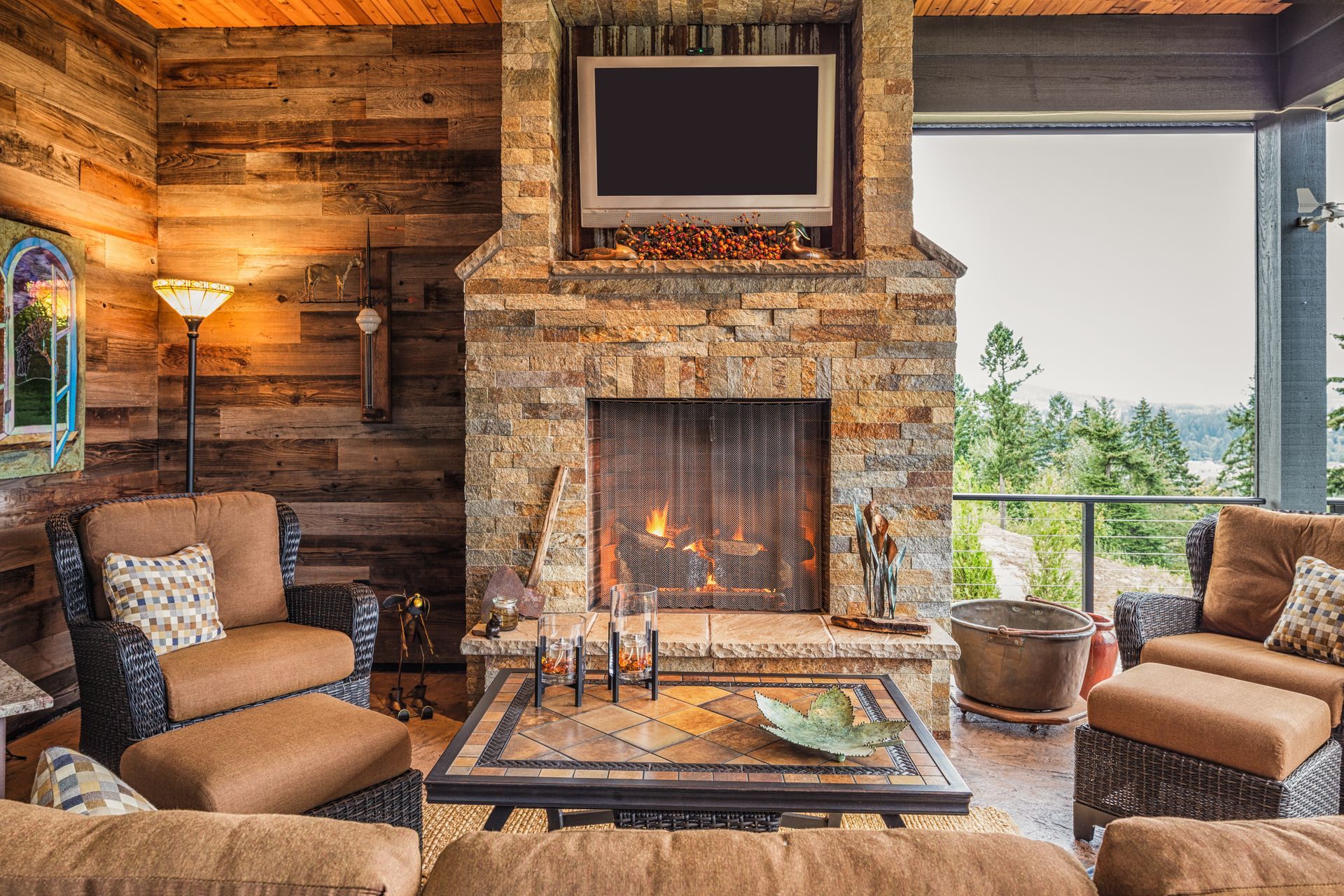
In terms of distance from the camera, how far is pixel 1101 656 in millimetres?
3369

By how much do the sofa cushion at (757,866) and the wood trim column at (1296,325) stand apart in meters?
3.87

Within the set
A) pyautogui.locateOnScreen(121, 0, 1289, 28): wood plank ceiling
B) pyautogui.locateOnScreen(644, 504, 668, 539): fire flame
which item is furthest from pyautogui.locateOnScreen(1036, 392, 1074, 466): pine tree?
pyautogui.locateOnScreen(644, 504, 668, 539): fire flame

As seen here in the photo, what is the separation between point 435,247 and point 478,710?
8.29 feet

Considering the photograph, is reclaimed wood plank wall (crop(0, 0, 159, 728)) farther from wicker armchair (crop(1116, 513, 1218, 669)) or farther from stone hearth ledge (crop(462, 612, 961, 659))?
wicker armchair (crop(1116, 513, 1218, 669))

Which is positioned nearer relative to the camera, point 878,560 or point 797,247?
point 878,560

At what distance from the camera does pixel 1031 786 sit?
2.71 metres

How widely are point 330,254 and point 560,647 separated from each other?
263 centimetres

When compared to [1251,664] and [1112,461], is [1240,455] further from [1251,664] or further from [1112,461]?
[1251,664]

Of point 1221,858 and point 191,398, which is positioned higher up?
point 191,398

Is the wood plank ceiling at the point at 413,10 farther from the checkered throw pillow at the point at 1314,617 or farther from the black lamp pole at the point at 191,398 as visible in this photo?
the checkered throw pillow at the point at 1314,617

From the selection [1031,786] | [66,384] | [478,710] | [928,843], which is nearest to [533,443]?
[478,710]

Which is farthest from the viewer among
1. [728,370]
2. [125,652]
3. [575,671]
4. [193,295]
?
[193,295]

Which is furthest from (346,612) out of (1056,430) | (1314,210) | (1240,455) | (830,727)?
(1240,455)

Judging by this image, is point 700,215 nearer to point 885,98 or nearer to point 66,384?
point 885,98
